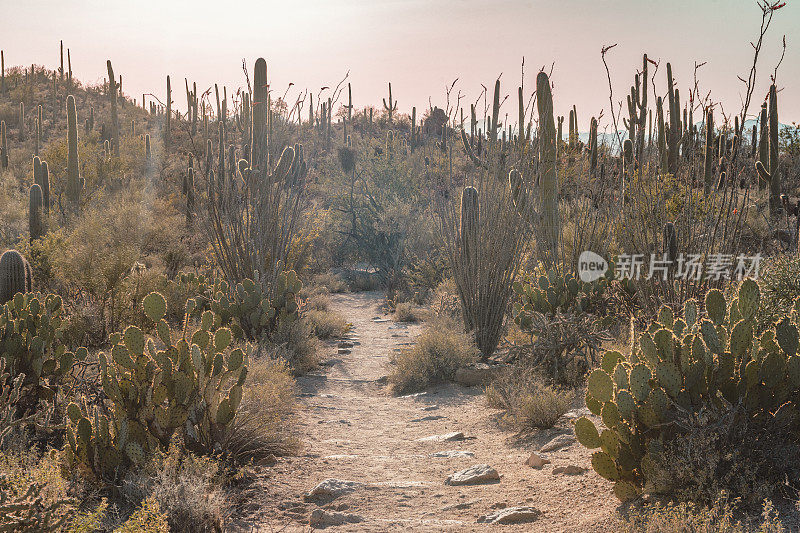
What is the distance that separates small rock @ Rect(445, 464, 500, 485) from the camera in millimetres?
4984

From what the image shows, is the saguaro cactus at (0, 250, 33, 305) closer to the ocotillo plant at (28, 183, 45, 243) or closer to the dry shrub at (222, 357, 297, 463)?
the dry shrub at (222, 357, 297, 463)

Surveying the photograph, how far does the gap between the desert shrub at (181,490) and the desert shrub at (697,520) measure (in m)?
2.29

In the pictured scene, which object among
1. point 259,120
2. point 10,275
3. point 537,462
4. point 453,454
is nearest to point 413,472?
point 453,454

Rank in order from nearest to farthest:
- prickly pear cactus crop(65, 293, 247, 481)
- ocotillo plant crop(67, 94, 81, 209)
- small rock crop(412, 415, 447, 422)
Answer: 1. prickly pear cactus crop(65, 293, 247, 481)
2. small rock crop(412, 415, 447, 422)
3. ocotillo plant crop(67, 94, 81, 209)

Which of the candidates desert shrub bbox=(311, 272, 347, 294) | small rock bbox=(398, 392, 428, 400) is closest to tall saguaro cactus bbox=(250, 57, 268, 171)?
small rock bbox=(398, 392, 428, 400)

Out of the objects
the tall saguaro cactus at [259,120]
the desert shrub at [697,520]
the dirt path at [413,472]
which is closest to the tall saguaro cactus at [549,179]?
the dirt path at [413,472]

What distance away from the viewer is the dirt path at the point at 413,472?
4.24 meters

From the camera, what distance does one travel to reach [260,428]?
17.9 ft

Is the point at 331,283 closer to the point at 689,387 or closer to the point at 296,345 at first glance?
the point at 296,345

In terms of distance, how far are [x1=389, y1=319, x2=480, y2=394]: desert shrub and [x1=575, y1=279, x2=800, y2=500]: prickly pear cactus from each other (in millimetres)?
4523

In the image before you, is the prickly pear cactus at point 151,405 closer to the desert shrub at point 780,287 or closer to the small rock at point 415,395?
the small rock at point 415,395

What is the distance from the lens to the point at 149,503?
369 cm

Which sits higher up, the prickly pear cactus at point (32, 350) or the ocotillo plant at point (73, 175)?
the ocotillo plant at point (73, 175)

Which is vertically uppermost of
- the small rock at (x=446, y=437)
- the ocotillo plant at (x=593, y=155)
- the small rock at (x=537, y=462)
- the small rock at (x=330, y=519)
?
the ocotillo plant at (x=593, y=155)
